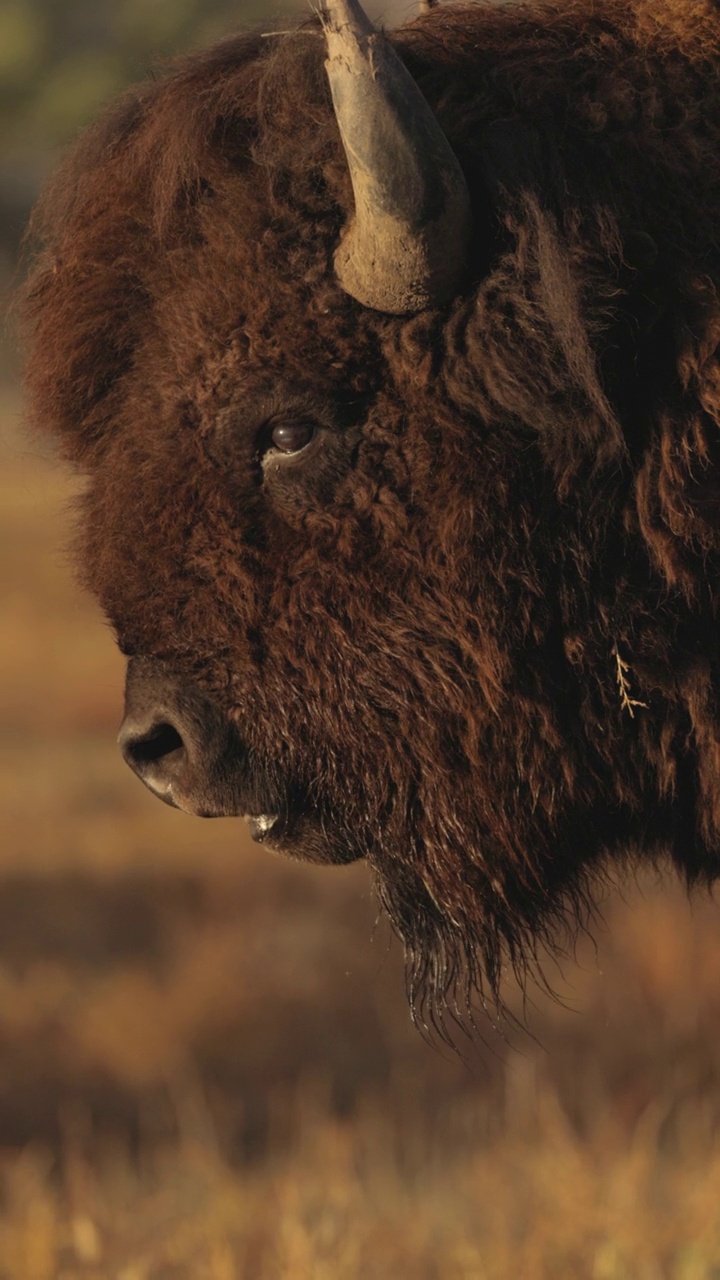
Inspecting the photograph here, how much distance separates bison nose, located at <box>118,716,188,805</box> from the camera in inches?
120

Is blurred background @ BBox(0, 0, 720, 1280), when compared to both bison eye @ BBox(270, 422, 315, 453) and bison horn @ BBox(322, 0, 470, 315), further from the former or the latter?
bison horn @ BBox(322, 0, 470, 315)

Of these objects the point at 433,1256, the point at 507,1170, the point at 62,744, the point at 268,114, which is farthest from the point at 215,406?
the point at 62,744

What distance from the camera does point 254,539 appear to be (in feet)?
9.83

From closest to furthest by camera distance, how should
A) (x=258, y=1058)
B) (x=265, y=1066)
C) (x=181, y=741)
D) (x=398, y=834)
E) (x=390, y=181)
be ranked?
(x=390, y=181) → (x=181, y=741) → (x=398, y=834) → (x=265, y=1066) → (x=258, y=1058)

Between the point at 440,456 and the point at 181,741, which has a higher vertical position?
the point at 440,456

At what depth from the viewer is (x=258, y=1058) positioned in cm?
980

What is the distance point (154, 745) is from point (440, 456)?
2.45ft

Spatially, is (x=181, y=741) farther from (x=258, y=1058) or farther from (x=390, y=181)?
(x=258, y=1058)

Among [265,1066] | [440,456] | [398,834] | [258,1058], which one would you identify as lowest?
[258,1058]

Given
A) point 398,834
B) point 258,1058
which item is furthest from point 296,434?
point 258,1058

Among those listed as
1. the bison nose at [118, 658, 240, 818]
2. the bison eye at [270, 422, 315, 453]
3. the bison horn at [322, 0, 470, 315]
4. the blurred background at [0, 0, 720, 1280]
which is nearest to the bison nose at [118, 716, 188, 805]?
the bison nose at [118, 658, 240, 818]

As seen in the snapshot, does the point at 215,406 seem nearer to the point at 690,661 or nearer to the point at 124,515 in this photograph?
the point at 124,515

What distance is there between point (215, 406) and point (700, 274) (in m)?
0.89

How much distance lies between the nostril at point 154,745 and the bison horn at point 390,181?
0.85m
